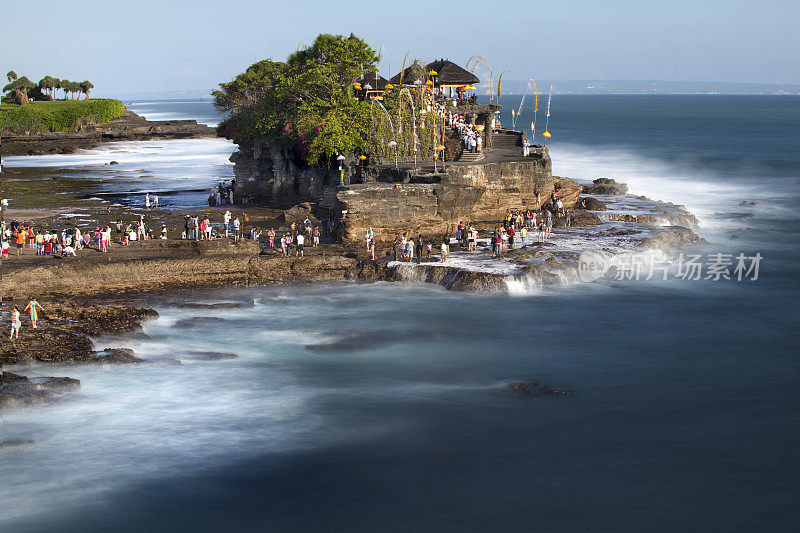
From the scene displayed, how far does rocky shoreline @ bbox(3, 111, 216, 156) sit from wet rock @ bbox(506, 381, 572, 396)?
89717 mm

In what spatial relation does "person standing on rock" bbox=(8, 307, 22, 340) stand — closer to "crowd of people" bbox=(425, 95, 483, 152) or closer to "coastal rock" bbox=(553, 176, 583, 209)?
"crowd of people" bbox=(425, 95, 483, 152)

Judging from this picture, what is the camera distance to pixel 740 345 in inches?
1221

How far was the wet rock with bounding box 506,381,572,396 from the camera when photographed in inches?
1022

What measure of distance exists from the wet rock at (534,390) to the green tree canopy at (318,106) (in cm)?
2800

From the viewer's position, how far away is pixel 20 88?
438 feet

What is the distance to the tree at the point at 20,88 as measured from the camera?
131 metres

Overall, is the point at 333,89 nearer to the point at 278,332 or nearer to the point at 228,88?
the point at 228,88

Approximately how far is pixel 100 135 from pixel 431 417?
115 meters

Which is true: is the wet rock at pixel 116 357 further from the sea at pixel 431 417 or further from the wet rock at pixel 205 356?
the wet rock at pixel 205 356

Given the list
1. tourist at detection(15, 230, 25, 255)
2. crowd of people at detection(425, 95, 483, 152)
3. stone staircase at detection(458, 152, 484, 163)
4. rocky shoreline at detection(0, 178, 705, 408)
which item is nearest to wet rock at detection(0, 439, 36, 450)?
rocky shoreline at detection(0, 178, 705, 408)

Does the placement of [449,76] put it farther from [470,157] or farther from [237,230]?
[237,230]

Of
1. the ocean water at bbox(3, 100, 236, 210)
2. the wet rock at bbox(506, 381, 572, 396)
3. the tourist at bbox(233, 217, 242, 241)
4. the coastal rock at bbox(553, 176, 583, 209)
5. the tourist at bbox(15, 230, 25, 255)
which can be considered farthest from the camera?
the ocean water at bbox(3, 100, 236, 210)

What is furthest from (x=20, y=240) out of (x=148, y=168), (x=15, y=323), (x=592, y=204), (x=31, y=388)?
(x=148, y=168)

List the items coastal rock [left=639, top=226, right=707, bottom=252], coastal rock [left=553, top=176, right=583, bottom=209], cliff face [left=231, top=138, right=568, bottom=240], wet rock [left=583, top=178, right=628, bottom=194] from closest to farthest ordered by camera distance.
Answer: cliff face [left=231, top=138, right=568, bottom=240] → coastal rock [left=639, top=226, right=707, bottom=252] → coastal rock [left=553, top=176, right=583, bottom=209] → wet rock [left=583, top=178, right=628, bottom=194]
